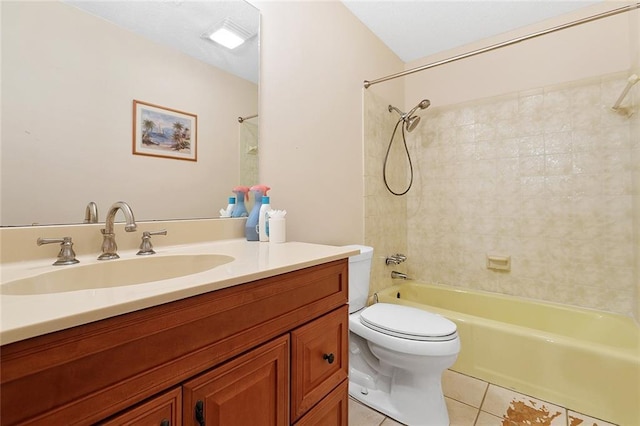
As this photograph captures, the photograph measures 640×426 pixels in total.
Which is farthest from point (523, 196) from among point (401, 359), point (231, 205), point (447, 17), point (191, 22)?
point (191, 22)

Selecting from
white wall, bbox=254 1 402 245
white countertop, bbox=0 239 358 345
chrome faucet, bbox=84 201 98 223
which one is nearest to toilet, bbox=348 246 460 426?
white wall, bbox=254 1 402 245

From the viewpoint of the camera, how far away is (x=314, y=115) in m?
1.66

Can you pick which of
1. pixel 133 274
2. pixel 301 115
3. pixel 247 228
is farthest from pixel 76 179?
pixel 301 115

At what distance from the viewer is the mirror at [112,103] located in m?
0.79

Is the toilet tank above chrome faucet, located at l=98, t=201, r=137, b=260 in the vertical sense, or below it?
below

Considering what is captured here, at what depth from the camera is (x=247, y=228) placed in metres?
1.26

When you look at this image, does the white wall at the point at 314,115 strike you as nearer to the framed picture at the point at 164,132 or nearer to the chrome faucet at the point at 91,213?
the framed picture at the point at 164,132

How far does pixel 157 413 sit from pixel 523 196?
2394mm

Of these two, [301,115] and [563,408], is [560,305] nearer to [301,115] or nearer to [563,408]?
[563,408]

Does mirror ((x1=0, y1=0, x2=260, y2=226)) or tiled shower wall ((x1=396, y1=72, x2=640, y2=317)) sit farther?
tiled shower wall ((x1=396, y1=72, x2=640, y2=317))

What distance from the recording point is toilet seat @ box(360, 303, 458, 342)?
1256mm

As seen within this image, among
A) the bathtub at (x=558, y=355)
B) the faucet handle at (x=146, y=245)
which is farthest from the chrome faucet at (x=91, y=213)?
the bathtub at (x=558, y=355)

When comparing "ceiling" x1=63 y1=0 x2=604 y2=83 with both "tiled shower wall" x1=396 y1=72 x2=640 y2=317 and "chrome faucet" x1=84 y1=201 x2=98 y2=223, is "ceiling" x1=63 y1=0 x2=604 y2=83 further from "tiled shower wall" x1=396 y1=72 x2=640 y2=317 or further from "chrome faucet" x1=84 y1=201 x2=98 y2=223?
"chrome faucet" x1=84 y1=201 x2=98 y2=223

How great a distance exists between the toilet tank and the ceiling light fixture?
1.16m
